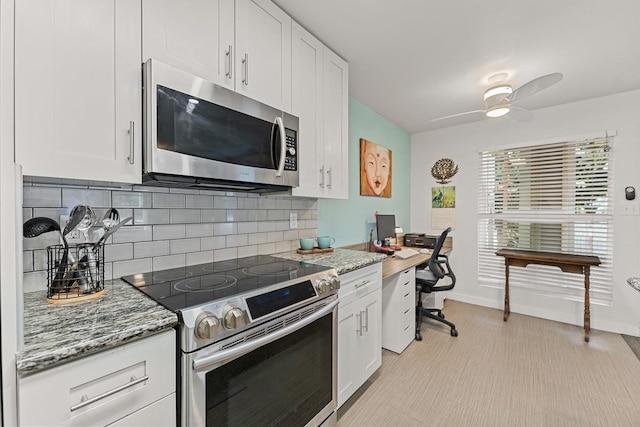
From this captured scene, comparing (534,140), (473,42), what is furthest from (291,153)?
(534,140)

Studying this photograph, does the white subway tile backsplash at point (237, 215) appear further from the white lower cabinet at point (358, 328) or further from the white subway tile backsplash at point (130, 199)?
the white lower cabinet at point (358, 328)

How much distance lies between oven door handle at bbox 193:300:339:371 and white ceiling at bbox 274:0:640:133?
1.75 meters

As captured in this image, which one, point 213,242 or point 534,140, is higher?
point 534,140

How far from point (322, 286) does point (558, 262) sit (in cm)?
284

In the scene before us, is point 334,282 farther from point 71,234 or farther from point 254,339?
point 71,234

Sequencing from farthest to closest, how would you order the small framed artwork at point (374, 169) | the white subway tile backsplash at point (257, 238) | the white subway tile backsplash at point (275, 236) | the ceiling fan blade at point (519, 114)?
the small framed artwork at point (374, 169) → the ceiling fan blade at point (519, 114) → the white subway tile backsplash at point (275, 236) → the white subway tile backsplash at point (257, 238)

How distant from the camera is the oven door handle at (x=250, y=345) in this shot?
90 centimetres

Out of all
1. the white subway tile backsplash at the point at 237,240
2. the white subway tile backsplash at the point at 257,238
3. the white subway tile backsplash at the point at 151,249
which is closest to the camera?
the white subway tile backsplash at the point at 151,249

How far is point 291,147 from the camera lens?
5.53 feet

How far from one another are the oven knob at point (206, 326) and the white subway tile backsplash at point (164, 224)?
0.67m

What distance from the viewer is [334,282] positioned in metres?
1.46

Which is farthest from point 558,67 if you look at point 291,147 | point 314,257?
point 314,257

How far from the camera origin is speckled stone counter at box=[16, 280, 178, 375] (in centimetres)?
65

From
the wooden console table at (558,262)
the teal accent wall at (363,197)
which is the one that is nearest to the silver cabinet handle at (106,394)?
the teal accent wall at (363,197)
